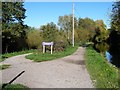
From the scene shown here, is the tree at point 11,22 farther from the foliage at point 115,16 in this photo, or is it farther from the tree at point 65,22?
the tree at point 65,22

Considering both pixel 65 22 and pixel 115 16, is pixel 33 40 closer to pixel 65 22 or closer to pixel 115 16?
pixel 115 16

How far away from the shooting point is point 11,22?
106 feet

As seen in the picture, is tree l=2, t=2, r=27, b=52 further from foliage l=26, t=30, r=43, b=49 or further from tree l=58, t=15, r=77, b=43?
tree l=58, t=15, r=77, b=43

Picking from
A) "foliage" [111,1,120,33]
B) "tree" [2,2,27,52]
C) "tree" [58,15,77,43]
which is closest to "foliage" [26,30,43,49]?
"tree" [2,2,27,52]

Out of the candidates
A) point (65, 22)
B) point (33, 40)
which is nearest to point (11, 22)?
point (33, 40)

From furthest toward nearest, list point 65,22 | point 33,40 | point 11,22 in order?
point 65,22, point 33,40, point 11,22

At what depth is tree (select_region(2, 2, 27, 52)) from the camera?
31.1m

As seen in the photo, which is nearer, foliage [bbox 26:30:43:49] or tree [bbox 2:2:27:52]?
tree [bbox 2:2:27:52]

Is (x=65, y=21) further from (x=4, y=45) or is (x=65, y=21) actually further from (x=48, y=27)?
(x=4, y=45)

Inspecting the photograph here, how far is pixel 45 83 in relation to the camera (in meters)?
11.3

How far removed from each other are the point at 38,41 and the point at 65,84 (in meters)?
31.1

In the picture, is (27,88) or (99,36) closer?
(27,88)

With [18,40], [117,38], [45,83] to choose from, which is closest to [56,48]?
[18,40]

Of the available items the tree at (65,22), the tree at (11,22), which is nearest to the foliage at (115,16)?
the tree at (11,22)
